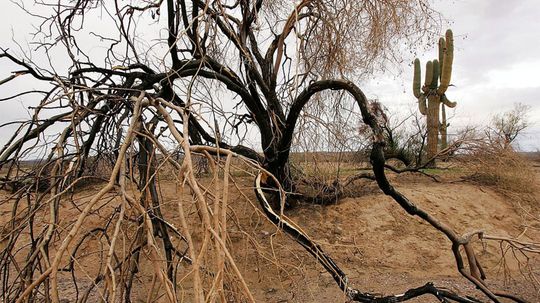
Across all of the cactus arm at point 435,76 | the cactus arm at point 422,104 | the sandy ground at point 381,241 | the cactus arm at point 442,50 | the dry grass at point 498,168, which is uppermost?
the cactus arm at point 442,50

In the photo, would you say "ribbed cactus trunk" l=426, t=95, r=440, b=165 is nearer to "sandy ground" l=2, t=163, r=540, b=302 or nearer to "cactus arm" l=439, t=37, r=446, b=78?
"cactus arm" l=439, t=37, r=446, b=78

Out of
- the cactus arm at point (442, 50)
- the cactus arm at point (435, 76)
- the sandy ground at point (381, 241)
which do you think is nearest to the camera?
the sandy ground at point (381, 241)

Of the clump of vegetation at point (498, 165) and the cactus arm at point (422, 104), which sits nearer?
the clump of vegetation at point (498, 165)

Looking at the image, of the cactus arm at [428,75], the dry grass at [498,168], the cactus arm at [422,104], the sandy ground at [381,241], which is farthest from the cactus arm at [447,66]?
the sandy ground at [381,241]

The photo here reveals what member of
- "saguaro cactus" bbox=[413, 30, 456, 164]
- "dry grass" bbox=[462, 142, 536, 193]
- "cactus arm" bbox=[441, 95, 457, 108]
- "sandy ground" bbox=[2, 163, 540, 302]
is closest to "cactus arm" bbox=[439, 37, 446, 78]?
"saguaro cactus" bbox=[413, 30, 456, 164]

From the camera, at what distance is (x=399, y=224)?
8742 mm

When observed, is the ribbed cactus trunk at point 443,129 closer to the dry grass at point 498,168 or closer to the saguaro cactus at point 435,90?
the saguaro cactus at point 435,90

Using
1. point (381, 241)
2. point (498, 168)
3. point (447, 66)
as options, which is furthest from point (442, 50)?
point (381, 241)

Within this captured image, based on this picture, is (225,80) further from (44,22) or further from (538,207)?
(538,207)

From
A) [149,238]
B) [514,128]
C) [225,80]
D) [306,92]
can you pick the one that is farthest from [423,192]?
[514,128]

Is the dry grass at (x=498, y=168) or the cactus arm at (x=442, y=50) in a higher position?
the cactus arm at (x=442, y=50)

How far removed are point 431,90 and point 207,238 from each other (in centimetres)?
1593

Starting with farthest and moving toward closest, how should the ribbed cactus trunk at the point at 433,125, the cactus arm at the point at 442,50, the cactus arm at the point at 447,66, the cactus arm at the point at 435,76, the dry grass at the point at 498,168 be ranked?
the cactus arm at the point at 435,76, the cactus arm at the point at 442,50, the ribbed cactus trunk at the point at 433,125, the cactus arm at the point at 447,66, the dry grass at the point at 498,168

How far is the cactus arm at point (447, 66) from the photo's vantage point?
1510 centimetres
